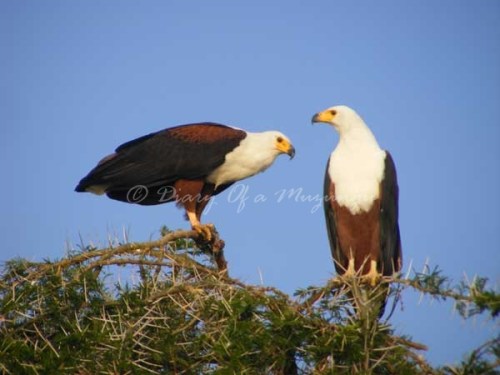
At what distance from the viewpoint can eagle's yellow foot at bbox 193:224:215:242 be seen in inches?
245

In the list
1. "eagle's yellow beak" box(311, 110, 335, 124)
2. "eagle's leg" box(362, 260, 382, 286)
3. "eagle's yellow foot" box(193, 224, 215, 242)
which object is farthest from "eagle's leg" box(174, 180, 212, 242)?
"eagle's leg" box(362, 260, 382, 286)

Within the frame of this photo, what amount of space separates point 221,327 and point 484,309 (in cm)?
127

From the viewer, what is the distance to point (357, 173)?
605cm

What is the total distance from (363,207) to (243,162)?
160 cm

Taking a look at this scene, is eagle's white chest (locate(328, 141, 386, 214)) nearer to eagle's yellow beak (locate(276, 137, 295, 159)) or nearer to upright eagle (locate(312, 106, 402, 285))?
upright eagle (locate(312, 106, 402, 285))

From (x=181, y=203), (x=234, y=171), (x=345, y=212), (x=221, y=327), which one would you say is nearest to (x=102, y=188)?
(x=181, y=203)

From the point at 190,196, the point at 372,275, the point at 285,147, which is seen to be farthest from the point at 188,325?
the point at 285,147

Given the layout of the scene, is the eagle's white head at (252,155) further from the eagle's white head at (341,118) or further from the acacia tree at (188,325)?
the acacia tree at (188,325)

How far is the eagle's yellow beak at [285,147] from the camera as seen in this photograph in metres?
7.46

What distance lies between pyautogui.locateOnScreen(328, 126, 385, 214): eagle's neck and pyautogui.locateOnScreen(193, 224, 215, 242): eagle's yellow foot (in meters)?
1.12

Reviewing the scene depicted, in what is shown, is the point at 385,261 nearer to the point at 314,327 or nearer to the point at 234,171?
the point at 234,171

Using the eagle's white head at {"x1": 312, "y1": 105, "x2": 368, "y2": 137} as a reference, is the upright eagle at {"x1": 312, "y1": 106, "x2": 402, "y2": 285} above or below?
below

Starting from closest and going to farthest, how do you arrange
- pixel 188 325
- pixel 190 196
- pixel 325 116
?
pixel 188 325 → pixel 325 116 → pixel 190 196

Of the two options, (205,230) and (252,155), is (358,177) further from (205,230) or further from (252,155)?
(252,155)
